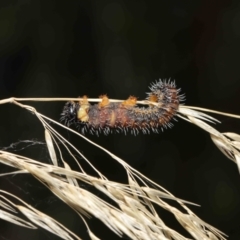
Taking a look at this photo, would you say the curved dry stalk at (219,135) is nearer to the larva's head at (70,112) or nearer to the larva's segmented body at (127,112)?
the larva's segmented body at (127,112)

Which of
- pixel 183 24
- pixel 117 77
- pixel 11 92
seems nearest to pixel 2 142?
→ pixel 11 92

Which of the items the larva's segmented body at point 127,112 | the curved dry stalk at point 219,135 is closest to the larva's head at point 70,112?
the larva's segmented body at point 127,112

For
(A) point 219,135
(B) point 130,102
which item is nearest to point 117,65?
(B) point 130,102

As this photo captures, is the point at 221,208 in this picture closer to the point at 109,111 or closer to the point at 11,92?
the point at 109,111

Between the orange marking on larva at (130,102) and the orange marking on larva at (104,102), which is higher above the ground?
the orange marking on larva at (104,102)

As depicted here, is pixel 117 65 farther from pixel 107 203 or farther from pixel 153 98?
pixel 107 203

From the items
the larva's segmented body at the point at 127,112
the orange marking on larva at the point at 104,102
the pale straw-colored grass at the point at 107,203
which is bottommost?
the pale straw-colored grass at the point at 107,203

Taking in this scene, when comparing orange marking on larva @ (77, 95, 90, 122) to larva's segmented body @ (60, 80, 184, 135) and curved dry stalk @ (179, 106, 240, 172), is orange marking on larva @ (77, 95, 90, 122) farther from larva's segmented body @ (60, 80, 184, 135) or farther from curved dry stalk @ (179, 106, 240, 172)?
curved dry stalk @ (179, 106, 240, 172)

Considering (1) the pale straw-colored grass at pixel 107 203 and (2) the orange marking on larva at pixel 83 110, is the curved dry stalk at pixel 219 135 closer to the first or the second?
(1) the pale straw-colored grass at pixel 107 203
